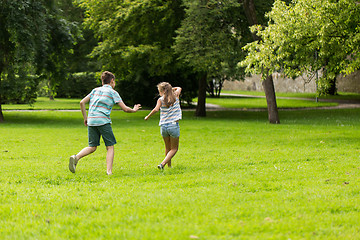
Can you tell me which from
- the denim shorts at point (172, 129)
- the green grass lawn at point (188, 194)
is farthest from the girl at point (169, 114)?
the green grass lawn at point (188, 194)

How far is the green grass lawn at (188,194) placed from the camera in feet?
15.6

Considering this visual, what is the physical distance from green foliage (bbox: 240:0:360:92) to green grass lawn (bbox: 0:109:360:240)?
2.35m

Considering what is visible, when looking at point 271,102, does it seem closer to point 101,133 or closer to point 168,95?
point 168,95

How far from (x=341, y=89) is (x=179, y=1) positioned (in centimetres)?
3229

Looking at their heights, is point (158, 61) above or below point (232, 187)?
above

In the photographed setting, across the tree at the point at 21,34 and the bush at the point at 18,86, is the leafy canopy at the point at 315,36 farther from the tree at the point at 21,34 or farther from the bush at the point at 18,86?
the bush at the point at 18,86

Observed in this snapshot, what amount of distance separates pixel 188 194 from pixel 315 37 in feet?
25.1

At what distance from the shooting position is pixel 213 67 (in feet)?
74.1

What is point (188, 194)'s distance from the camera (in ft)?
20.6

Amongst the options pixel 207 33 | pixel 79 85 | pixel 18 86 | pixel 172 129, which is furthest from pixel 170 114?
pixel 79 85

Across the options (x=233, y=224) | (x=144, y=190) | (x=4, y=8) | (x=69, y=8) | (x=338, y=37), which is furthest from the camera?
(x=69, y=8)

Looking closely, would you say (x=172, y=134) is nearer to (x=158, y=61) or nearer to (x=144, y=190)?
(x=144, y=190)

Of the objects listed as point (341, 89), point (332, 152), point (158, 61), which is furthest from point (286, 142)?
point (341, 89)

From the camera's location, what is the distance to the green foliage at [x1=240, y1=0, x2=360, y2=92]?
38.2 feet
